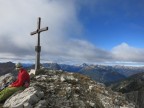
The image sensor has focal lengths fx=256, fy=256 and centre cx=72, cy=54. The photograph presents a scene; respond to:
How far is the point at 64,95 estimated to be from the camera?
2320cm

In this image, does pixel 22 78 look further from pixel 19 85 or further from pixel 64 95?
pixel 64 95

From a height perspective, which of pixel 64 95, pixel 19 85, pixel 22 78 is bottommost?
pixel 64 95

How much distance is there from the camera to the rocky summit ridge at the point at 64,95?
20.4 m

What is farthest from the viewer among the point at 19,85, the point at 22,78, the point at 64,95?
the point at 64,95

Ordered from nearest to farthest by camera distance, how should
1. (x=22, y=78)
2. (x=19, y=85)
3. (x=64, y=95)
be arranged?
(x=22, y=78) < (x=19, y=85) < (x=64, y=95)

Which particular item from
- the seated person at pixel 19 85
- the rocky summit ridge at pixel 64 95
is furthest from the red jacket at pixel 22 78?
the rocky summit ridge at pixel 64 95

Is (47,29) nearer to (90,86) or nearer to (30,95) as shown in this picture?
(90,86)

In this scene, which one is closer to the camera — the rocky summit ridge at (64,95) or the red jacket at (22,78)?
the rocky summit ridge at (64,95)

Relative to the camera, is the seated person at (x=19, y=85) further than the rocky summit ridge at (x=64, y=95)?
Yes

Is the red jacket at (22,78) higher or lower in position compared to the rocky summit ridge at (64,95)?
higher

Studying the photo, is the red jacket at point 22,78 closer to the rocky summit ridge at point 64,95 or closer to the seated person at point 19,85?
the seated person at point 19,85

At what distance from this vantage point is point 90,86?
26.4m

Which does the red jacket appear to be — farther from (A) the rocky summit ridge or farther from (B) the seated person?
(A) the rocky summit ridge

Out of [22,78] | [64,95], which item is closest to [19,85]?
[22,78]
